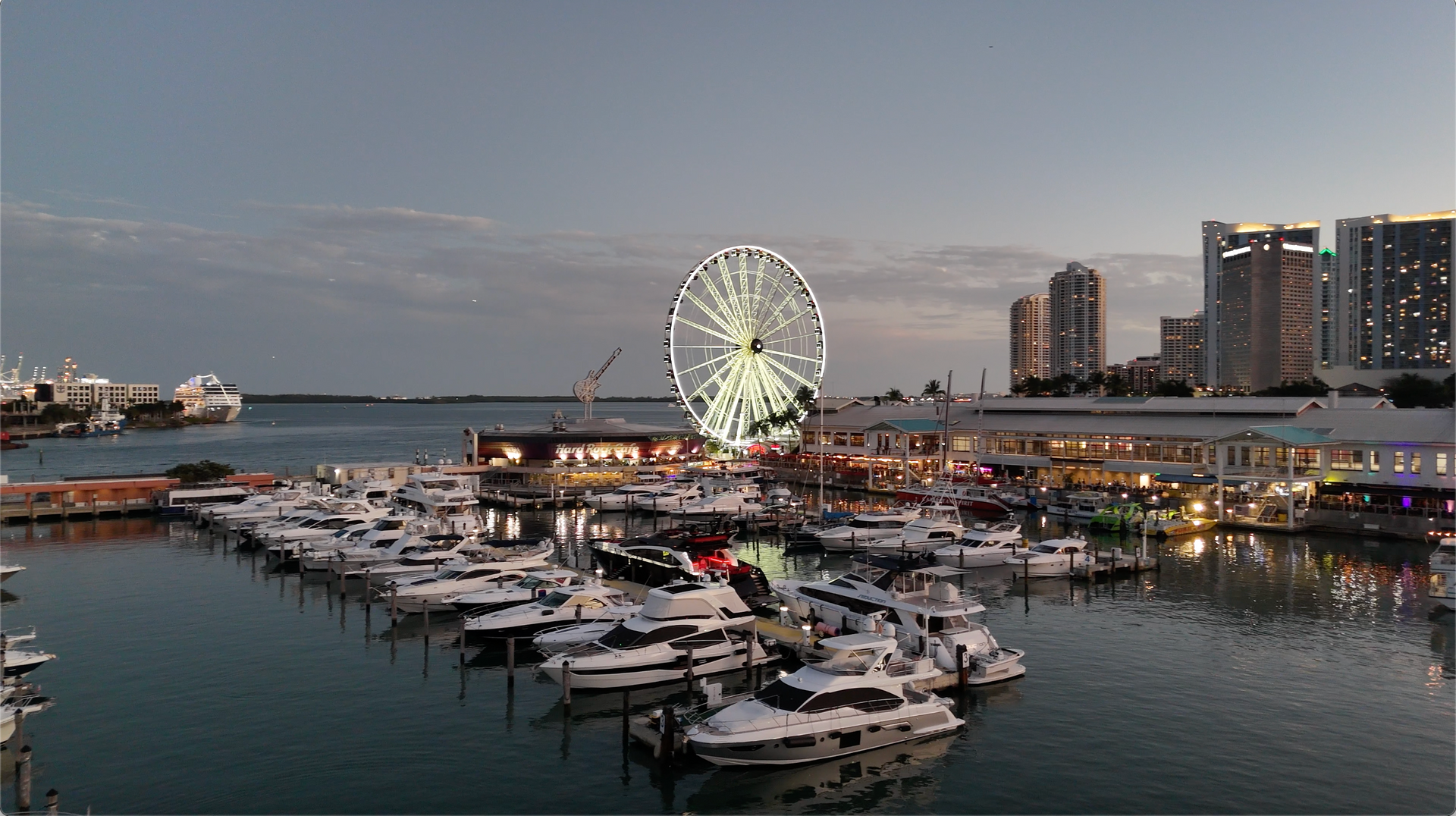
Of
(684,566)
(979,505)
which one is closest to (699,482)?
(979,505)

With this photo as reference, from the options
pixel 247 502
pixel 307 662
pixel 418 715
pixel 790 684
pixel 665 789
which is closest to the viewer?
pixel 665 789

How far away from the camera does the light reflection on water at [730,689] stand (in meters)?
20.8

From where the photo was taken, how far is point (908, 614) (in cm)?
3055

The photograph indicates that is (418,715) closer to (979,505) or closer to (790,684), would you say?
(790,684)

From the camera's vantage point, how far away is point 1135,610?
3816 cm

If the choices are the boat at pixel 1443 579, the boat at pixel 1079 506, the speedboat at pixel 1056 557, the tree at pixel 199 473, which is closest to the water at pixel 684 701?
the boat at pixel 1443 579

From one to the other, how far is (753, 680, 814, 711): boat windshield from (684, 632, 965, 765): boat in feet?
0.06

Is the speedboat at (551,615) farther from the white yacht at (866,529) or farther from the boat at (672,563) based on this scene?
the white yacht at (866,529)

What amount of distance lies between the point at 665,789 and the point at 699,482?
2227 inches

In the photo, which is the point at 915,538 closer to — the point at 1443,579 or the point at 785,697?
the point at 1443,579

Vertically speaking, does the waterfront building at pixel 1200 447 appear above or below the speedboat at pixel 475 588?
above

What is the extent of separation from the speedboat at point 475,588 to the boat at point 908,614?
9616mm

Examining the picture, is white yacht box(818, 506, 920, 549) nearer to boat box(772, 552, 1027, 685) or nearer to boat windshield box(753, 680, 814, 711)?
boat box(772, 552, 1027, 685)

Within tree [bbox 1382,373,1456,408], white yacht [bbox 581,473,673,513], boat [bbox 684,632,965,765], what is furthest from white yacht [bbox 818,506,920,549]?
tree [bbox 1382,373,1456,408]
